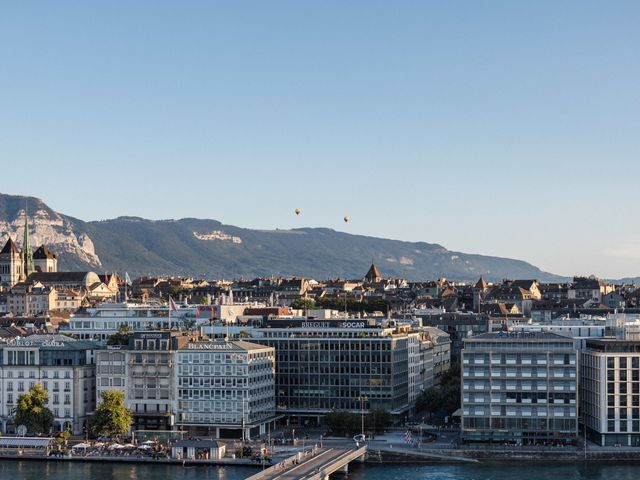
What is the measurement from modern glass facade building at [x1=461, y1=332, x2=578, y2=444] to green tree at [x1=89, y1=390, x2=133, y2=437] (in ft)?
94.7

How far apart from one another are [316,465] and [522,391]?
68.5 feet

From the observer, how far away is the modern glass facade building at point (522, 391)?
11012cm

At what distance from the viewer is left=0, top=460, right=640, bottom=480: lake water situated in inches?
3971

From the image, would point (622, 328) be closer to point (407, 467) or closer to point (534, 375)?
point (534, 375)

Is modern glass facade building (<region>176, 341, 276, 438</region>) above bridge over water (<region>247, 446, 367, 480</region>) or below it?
above

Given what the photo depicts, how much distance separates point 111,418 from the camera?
115m

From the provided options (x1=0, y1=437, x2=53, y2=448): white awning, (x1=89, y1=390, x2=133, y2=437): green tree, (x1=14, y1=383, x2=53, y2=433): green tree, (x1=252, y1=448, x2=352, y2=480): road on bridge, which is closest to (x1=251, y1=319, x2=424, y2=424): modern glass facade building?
(x1=89, y1=390, x2=133, y2=437): green tree

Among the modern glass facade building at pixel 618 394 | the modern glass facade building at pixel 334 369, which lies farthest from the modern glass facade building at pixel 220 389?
A: the modern glass facade building at pixel 618 394

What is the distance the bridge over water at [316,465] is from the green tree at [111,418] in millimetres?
18153

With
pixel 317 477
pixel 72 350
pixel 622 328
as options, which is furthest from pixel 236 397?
pixel 622 328

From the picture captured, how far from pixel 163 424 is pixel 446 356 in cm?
5196

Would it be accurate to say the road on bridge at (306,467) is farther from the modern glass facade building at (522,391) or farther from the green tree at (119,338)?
the green tree at (119,338)

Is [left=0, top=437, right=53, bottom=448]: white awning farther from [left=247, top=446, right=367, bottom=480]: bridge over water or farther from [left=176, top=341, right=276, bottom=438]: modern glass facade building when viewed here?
[left=247, top=446, right=367, bottom=480]: bridge over water

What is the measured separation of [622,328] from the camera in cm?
11775
